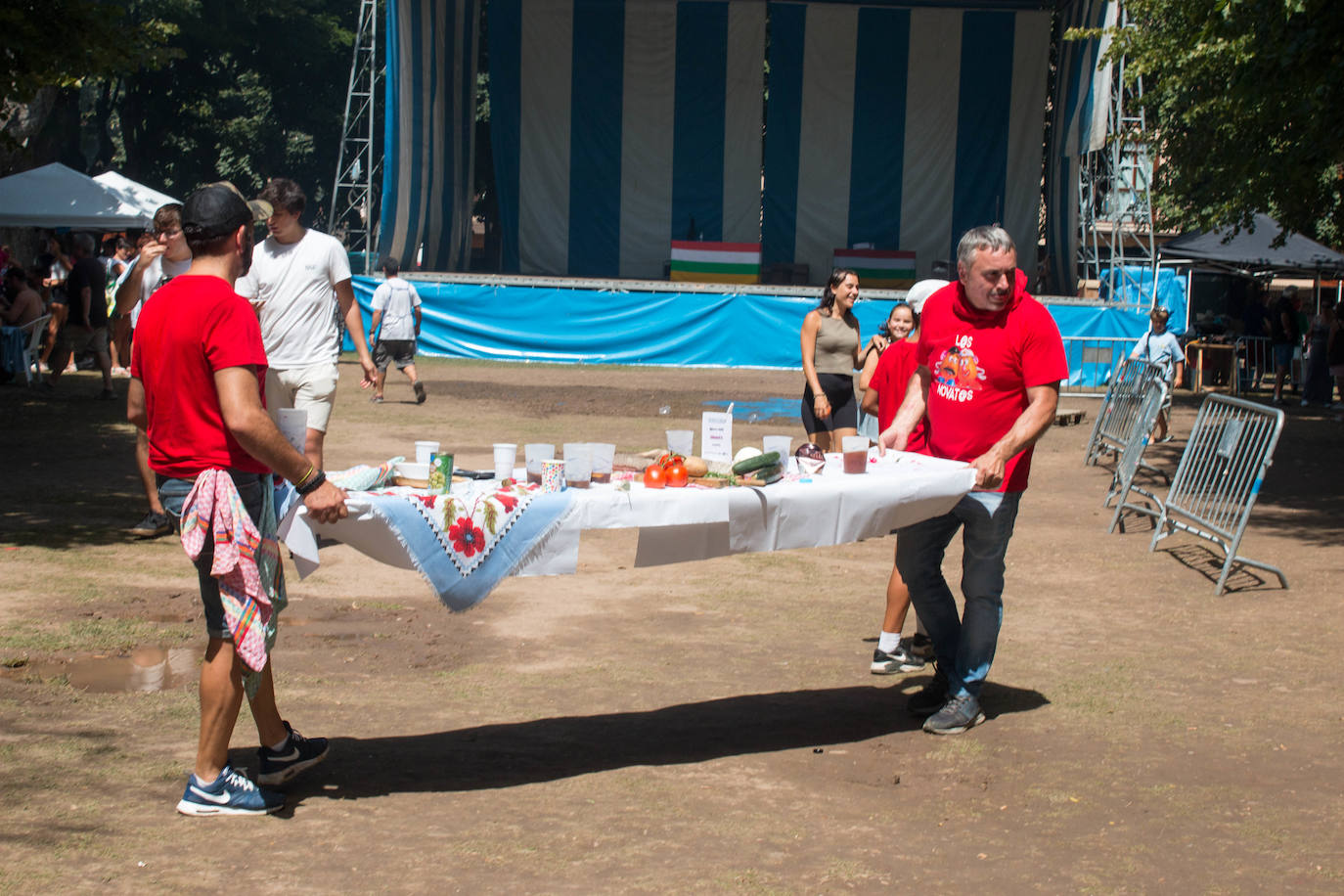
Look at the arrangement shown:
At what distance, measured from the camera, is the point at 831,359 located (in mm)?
8891

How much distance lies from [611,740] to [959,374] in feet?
6.24

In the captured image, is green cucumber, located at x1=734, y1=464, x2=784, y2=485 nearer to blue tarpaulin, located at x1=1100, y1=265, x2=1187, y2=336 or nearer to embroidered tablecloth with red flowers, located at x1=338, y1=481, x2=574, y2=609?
embroidered tablecloth with red flowers, located at x1=338, y1=481, x2=574, y2=609

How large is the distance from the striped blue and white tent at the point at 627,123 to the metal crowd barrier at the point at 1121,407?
54.3 feet

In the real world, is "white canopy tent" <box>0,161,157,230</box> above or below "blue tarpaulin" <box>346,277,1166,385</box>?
above

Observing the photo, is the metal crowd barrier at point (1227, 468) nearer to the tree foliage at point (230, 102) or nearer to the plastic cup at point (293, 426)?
the plastic cup at point (293, 426)

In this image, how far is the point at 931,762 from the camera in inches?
193

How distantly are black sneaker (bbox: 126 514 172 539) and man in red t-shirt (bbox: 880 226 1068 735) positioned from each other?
5.13 m

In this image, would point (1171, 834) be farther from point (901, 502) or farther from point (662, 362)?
point (662, 362)

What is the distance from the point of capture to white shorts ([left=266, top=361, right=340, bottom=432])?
7.07m

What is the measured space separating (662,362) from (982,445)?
742 inches

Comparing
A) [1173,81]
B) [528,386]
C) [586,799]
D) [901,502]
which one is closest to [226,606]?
[586,799]

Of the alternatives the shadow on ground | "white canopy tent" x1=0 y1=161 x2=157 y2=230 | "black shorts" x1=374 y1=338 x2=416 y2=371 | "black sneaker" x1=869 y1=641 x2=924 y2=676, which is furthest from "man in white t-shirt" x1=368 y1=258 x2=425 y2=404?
the shadow on ground

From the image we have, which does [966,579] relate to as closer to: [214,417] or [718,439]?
[718,439]

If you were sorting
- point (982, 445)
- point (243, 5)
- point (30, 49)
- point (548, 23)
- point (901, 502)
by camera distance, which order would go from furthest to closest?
point (243, 5) < point (548, 23) < point (30, 49) < point (982, 445) < point (901, 502)
